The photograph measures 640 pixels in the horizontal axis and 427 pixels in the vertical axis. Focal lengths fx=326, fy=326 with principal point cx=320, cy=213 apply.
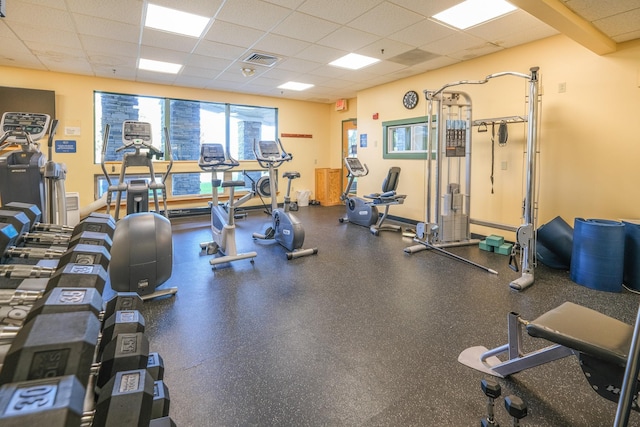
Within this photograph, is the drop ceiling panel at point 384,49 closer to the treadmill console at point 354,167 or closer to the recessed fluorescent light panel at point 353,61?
the recessed fluorescent light panel at point 353,61

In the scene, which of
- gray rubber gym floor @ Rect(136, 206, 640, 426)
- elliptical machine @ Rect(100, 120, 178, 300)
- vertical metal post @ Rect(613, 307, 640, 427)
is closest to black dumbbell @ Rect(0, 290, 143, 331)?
gray rubber gym floor @ Rect(136, 206, 640, 426)

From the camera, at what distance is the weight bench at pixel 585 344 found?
1.34 metres

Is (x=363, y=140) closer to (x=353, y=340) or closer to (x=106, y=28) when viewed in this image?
(x=106, y=28)

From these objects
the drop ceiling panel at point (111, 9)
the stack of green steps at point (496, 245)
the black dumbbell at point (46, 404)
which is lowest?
the stack of green steps at point (496, 245)

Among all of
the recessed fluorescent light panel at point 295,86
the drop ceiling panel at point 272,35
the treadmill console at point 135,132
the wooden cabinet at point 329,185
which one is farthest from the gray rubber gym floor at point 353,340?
the wooden cabinet at point 329,185

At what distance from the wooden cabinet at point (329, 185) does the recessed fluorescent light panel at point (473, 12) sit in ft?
17.0

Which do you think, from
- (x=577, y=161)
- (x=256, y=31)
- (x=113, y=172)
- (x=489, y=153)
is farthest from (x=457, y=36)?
(x=113, y=172)

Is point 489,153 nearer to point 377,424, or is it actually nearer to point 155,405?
point 377,424

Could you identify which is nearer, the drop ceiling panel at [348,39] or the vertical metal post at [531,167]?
the vertical metal post at [531,167]

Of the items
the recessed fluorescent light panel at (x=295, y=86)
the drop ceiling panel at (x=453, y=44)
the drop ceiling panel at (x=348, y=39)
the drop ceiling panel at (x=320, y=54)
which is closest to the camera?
the drop ceiling panel at (x=348, y=39)

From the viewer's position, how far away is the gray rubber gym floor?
1.70 meters

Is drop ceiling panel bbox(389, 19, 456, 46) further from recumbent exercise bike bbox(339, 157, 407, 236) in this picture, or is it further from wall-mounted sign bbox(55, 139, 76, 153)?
wall-mounted sign bbox(55, 139, 76, 153)

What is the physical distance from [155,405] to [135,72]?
6.33 metres

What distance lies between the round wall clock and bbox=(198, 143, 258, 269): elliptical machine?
3595mm
